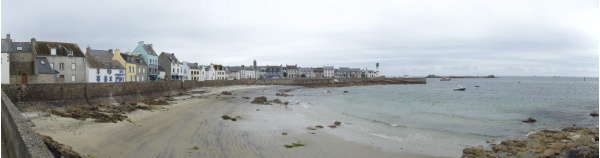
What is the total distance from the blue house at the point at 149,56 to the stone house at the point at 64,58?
1979 cm

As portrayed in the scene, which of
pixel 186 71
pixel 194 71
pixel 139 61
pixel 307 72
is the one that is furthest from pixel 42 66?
pixel 307 72

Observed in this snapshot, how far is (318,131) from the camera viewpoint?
60.0ft

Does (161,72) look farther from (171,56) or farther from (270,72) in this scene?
(270,72)

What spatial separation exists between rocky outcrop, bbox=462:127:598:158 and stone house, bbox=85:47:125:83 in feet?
142

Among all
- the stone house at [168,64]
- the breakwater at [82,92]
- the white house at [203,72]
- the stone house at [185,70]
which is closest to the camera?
the breakwater at [82,92]

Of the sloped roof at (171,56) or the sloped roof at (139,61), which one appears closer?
the sloped roof at (139,61)

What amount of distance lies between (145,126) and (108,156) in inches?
256

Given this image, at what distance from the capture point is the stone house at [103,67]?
144 ft

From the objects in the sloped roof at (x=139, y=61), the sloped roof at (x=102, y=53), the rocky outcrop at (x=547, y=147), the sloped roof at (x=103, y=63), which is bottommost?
the rocky outcrop at (x=547, y=147)

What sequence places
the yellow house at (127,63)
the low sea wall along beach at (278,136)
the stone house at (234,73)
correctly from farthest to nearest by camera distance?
the stone house at (234,73) < the yellow house at (127,63) < the low sea wall along beach at (278,136)

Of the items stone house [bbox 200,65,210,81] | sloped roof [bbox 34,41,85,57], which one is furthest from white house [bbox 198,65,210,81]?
sloped roof [bbox 34,41,85,57]

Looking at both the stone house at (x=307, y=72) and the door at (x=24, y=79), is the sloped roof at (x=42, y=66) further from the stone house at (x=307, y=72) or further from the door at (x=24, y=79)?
the stone house at (x=307, y=72)

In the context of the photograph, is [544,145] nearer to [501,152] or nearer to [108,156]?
[501,152]

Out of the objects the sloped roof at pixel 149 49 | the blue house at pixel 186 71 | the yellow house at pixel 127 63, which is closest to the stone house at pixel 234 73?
the blue house at pixel 186 71
